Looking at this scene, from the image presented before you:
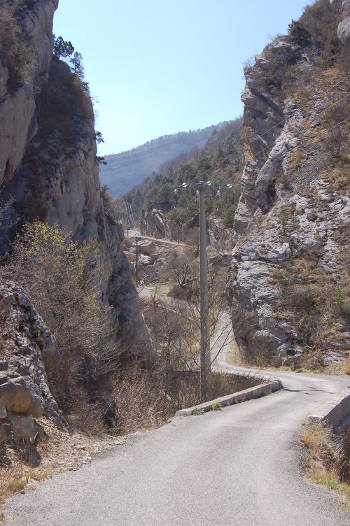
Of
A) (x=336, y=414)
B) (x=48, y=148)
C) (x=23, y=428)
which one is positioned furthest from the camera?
(x=48, y=148)

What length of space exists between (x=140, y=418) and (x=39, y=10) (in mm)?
25674

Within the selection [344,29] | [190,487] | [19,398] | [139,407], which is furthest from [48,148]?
[344,29]

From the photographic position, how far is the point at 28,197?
78.3 feet

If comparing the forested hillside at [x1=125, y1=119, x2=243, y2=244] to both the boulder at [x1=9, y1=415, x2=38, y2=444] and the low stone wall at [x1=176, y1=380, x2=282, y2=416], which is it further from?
the boulder at [x1=9, y1=415, x2=38, y2=444]

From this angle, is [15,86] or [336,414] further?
[15,86]

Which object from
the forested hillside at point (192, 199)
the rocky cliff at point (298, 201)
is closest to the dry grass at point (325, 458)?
the rocky cliff at point (298, 201)

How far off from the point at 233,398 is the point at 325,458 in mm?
4873

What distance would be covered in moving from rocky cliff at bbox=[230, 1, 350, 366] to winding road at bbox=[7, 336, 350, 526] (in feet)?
52.7

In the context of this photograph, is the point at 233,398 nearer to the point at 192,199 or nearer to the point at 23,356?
the point at 23,356

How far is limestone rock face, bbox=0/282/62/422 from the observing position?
24.3 feet

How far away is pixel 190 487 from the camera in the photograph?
241 inches

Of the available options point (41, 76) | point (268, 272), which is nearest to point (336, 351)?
point (268, 272)

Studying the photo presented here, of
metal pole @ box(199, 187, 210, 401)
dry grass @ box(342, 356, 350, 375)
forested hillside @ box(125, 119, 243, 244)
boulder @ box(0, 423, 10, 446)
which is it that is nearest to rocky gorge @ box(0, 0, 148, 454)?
metal pole @ box(199, 187, 210, 401)

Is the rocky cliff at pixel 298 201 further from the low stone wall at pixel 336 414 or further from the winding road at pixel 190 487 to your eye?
the winding road at pixel 190 487
